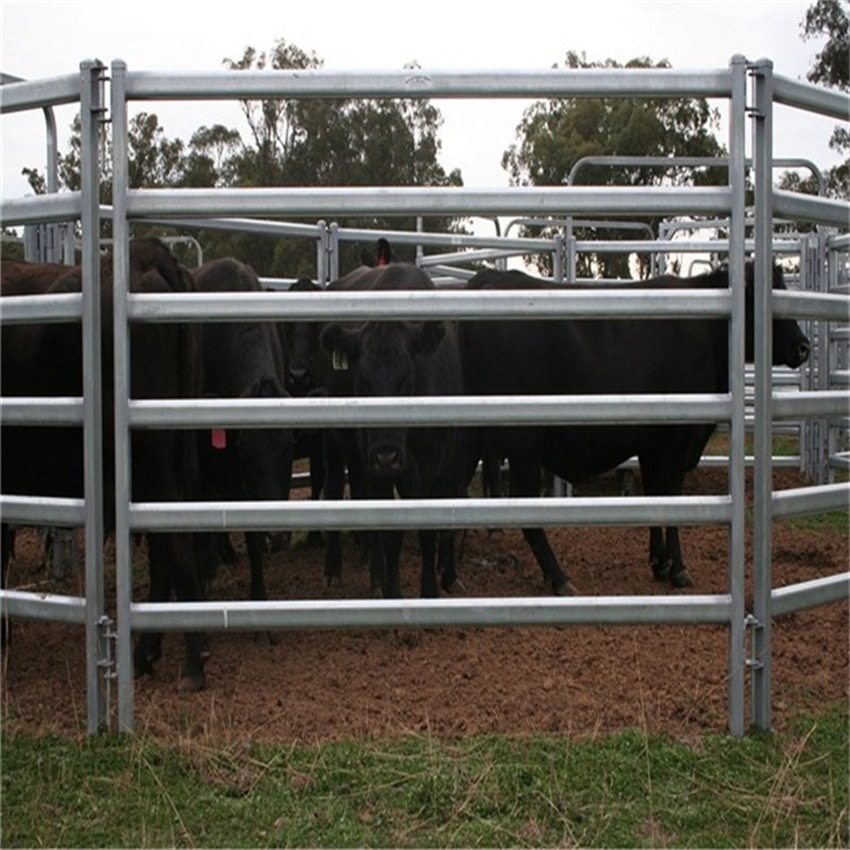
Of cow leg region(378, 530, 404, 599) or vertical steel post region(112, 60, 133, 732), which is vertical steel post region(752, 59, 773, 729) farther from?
cow leg region(378, 530, 404, 599)

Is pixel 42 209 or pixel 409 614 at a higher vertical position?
pixel 42 209

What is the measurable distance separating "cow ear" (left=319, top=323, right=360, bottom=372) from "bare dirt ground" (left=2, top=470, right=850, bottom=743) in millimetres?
1431

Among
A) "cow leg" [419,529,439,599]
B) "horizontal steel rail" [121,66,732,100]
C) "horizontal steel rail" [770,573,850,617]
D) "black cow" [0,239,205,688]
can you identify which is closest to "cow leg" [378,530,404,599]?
Result: "cow leg" [419,529,439,599]

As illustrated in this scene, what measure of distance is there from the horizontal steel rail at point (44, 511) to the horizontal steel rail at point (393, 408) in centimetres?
39

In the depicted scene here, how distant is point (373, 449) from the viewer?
232 inches

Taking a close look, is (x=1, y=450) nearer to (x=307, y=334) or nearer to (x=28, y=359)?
(x=28, y=359)

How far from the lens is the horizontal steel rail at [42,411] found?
4.27m

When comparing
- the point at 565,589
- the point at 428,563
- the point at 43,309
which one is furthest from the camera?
the point at 565,589

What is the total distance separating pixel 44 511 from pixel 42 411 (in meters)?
0.37

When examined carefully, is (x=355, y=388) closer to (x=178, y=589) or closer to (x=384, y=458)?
(x=384, y=458)

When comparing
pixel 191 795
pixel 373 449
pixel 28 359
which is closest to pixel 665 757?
pixel 191 795

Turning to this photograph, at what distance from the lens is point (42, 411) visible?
4332 mm

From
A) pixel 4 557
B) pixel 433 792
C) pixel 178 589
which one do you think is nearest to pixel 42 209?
pixel 178 589

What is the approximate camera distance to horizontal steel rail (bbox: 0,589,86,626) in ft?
14.0
